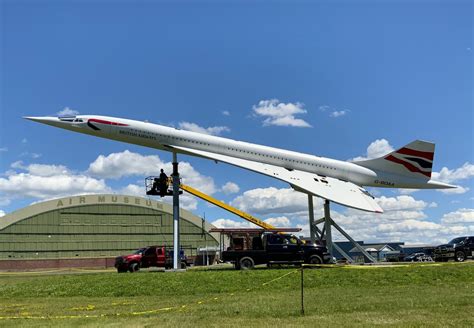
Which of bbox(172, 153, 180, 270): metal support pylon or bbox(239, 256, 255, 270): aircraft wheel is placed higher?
Answer: bbox(172, 153, 180, 270): metal support pylon

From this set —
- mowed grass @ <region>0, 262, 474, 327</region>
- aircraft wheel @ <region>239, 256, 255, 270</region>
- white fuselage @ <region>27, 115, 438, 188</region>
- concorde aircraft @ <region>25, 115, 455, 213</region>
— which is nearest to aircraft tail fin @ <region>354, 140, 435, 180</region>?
concorde aircraft @ <region>25, 115, 455, 213</region>

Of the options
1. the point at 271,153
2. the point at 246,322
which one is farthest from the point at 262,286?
the point at 271,153

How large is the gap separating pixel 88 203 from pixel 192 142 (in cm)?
4292

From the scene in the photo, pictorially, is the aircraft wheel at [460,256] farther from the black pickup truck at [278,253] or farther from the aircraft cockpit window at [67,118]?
the aircraft cockpit window at [67,118]

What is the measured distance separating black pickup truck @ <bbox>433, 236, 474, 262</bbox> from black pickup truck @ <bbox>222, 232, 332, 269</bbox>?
9969 millimetres

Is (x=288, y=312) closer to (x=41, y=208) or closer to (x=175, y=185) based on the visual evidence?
(x=175, y=185)

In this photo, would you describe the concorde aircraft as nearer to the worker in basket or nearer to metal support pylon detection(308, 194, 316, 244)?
metal support pylon detection(308, 194, 316, 244)

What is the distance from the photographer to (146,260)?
103ft

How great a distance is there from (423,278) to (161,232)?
2159 inches

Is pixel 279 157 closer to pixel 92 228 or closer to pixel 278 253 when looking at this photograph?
pixel 278 253

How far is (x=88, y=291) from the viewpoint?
63.0 ft

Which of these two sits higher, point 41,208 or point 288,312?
point 41,208

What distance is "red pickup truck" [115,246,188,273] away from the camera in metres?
30.3

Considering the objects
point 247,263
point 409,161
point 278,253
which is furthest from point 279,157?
point 409,161
